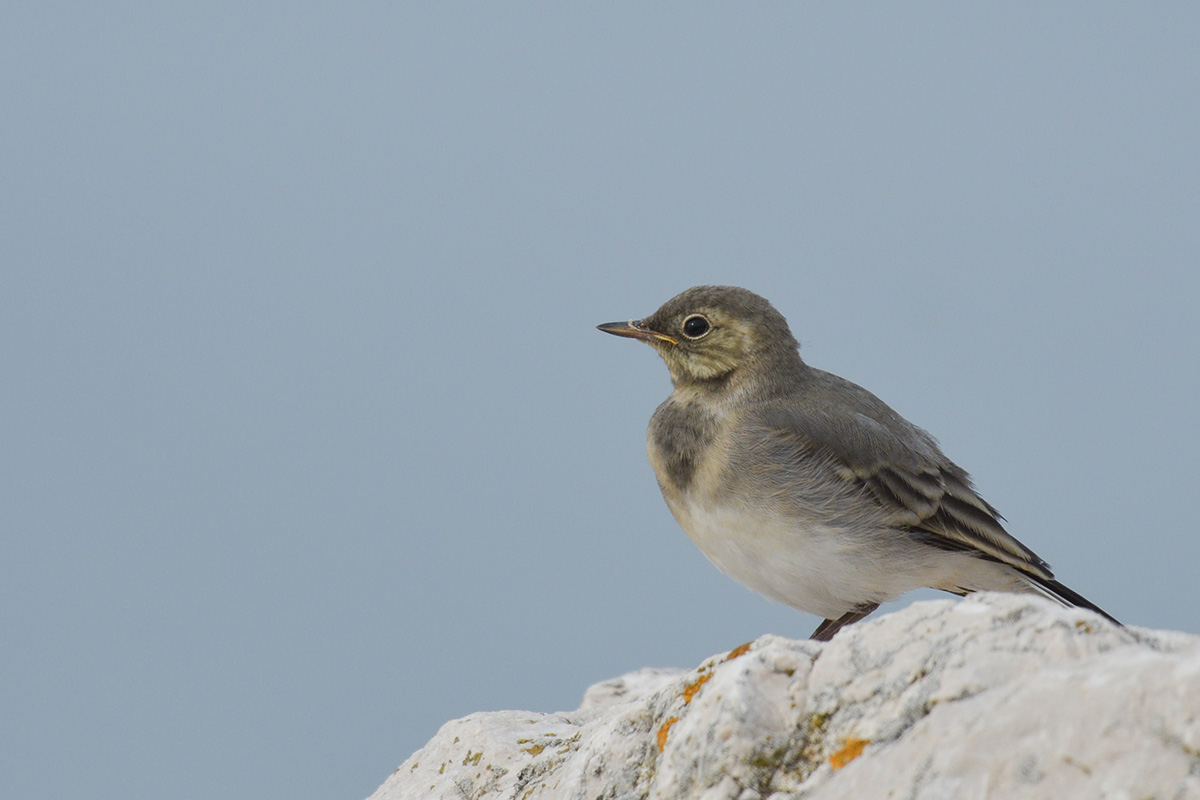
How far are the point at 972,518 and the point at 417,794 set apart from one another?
3.72m

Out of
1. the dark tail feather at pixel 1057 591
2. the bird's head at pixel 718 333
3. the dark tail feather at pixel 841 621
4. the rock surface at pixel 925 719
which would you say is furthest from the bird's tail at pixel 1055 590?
the rock surface at pixel 925 719

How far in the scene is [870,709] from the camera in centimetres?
389

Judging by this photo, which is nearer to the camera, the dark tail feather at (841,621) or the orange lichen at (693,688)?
the orange lichen at (693,688)

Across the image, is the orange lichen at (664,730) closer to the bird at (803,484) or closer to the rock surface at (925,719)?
the rock surface at (925,719)

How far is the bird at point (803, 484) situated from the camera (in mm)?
7102

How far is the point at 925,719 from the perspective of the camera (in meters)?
3.62

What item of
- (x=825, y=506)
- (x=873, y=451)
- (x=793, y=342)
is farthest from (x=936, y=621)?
(x=793, y=342)

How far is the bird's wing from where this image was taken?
7.32 m

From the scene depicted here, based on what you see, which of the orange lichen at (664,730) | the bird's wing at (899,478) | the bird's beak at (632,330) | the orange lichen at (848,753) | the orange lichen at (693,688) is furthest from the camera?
the bird's beak at (632,330)

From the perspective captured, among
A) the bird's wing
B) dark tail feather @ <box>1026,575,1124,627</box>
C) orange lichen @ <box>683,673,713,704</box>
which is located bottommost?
dark tail feather @ <box>1026,575,1124,627</box>

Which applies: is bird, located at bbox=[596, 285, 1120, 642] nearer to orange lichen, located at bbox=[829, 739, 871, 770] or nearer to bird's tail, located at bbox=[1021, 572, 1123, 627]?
bird's tail, located at bbox=[1021, 572, 1123, 627]

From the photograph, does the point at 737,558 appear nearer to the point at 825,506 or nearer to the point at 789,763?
the point at 825,506

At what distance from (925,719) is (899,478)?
3937mm

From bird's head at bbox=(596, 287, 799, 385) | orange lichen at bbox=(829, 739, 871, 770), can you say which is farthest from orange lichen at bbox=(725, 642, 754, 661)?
bird's head at bbox=(596, 287, 799, 385)
